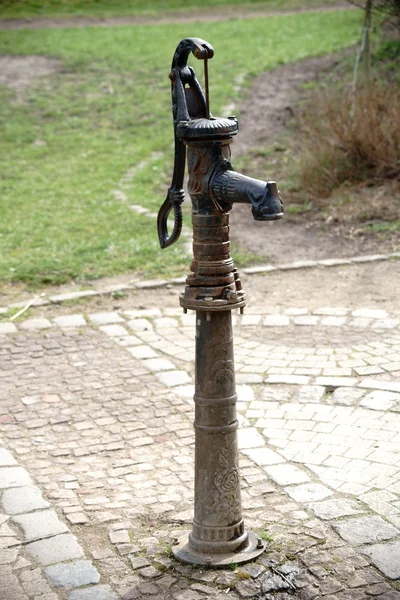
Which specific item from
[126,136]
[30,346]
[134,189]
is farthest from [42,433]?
[126,136]

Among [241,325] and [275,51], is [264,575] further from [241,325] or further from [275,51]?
[275,51]

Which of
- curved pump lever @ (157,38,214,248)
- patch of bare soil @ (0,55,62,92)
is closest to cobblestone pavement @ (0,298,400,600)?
curved pump lever @ (157,38,214,248)

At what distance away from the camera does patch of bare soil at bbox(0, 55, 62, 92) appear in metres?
17.6

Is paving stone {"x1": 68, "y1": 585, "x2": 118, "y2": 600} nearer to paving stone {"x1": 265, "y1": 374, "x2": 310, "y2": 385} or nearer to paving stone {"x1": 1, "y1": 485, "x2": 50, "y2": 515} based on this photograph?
paving stone {"x1": 1, "y1": 485, "x2": 50, "y2": 515}

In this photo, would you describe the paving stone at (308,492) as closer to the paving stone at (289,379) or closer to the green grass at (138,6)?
the paving stone at (289,379)

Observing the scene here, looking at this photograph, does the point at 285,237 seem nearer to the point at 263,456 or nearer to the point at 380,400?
the point at 380,400

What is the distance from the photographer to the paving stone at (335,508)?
3.98 m

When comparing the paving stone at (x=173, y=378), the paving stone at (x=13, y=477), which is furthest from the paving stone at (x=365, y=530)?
the paving stone at (x=173, y=378)

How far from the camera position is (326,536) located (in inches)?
149

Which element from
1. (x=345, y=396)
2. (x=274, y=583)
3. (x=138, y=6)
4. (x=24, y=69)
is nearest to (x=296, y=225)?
(x=345, y=396)

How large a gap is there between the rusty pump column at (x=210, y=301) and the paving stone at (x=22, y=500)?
784 mm

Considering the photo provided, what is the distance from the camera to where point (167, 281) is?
7594 mm

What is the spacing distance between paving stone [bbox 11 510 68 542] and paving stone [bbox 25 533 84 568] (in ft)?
0.16

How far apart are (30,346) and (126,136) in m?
8.44
